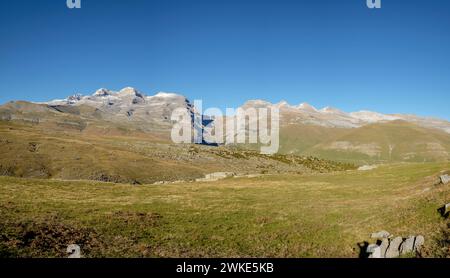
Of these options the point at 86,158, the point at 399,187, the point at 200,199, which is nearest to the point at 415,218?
the point at 399,187

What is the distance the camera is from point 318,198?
170 feet

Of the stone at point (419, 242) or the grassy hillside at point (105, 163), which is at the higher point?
the stone at point (419, 242)

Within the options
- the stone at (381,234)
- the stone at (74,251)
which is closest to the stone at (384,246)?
the stone at (381,234)

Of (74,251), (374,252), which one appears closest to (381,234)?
(374,252)

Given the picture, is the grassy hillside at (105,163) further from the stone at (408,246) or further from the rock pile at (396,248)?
the stone at (408,246)

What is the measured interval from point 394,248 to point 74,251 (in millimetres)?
23350

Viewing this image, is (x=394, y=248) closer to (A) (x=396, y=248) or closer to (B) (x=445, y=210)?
(A) (x=396, y=248)

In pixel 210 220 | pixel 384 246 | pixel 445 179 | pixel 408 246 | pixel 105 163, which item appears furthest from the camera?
pixel 105 163

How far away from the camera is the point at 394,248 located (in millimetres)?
26891

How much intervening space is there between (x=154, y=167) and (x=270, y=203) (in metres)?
79.8

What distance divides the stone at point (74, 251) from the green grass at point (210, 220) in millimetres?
675

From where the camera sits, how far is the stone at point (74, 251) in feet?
82.1

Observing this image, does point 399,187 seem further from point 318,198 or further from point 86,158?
point 86,158

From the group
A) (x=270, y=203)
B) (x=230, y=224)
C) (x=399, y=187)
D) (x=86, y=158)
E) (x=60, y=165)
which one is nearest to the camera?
(x=230, y=224)
